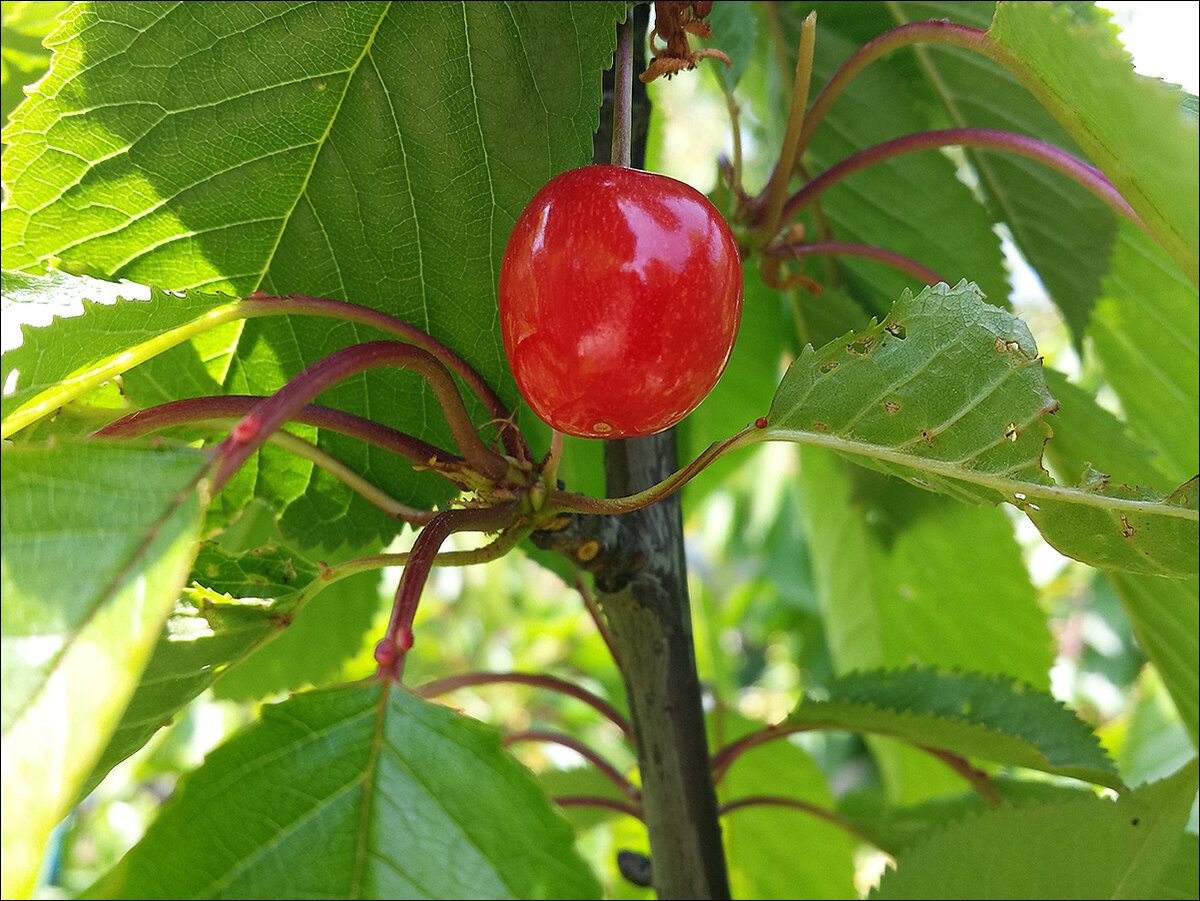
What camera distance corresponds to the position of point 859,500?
999 mm

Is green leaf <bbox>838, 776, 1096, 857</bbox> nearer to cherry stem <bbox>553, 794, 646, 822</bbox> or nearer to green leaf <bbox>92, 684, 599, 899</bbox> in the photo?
cherry stem <bbox>553, 794, 646, 822</bbox>

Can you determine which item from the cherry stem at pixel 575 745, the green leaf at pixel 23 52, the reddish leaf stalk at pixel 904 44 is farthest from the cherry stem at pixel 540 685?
the green leaf at pixel 23 52

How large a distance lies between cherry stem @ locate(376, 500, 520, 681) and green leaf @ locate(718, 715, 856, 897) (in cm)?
56

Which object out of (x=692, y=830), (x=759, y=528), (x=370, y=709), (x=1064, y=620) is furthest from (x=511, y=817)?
(x=1064, y=620)

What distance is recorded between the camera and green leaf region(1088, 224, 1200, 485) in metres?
0.88

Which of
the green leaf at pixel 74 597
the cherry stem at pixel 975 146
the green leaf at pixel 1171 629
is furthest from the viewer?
the green leaf at pixel 1171 629

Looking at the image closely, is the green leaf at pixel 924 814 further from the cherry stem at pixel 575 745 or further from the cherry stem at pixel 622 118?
the cherry stem at pixel 622 118

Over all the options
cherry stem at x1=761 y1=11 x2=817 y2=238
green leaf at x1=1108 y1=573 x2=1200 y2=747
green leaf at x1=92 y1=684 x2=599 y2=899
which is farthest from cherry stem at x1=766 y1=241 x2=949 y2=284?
green leaf at x1=92 y1=684 x2=599 y2=899

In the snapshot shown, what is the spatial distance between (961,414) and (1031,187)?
50 centimetres

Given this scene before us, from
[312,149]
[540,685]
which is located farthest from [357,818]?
[540,685]

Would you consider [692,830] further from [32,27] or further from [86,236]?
[32,27]

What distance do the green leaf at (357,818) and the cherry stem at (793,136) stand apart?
46cm

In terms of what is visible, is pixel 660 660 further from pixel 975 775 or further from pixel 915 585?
pixel 915 585

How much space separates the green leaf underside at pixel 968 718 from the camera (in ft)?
2.20
